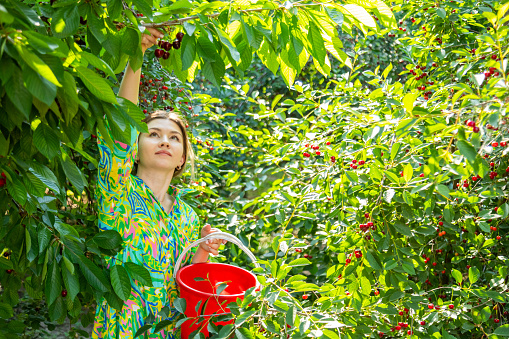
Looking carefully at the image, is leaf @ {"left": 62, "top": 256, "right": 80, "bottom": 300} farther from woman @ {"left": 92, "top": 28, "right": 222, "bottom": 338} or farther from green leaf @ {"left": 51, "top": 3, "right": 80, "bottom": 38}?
green leaf @ {"left": 51, "top": 3, "right": 80, "bottom": 38}

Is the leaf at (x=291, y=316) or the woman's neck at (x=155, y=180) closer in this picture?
the leaf at (x=291, y=316)

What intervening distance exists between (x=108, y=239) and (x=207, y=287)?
50 centimetres

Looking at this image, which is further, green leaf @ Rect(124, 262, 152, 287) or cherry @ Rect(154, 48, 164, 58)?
green leaf @ Rect(124, 262, 152, 287)

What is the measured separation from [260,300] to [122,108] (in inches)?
26.7

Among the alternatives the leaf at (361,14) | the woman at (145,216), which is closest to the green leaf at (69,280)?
the woman at (145,216)

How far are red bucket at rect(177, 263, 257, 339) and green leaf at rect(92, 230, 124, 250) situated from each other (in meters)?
0.26

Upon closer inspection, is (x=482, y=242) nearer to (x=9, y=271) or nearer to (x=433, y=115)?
(x=433, y=115)

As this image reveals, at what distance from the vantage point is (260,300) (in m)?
1.42

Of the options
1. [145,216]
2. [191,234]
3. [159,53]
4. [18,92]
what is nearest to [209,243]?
[191,234]

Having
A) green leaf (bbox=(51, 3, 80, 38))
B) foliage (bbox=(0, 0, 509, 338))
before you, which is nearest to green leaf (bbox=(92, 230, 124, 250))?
foliage (bbox=(0, 0, 509, 338))

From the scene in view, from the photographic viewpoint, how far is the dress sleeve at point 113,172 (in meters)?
1.66

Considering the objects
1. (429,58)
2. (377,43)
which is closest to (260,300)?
(429,58)

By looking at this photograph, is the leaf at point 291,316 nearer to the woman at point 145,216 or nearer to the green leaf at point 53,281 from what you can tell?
the woman at point 145,216

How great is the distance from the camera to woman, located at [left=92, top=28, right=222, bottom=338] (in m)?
1.67
